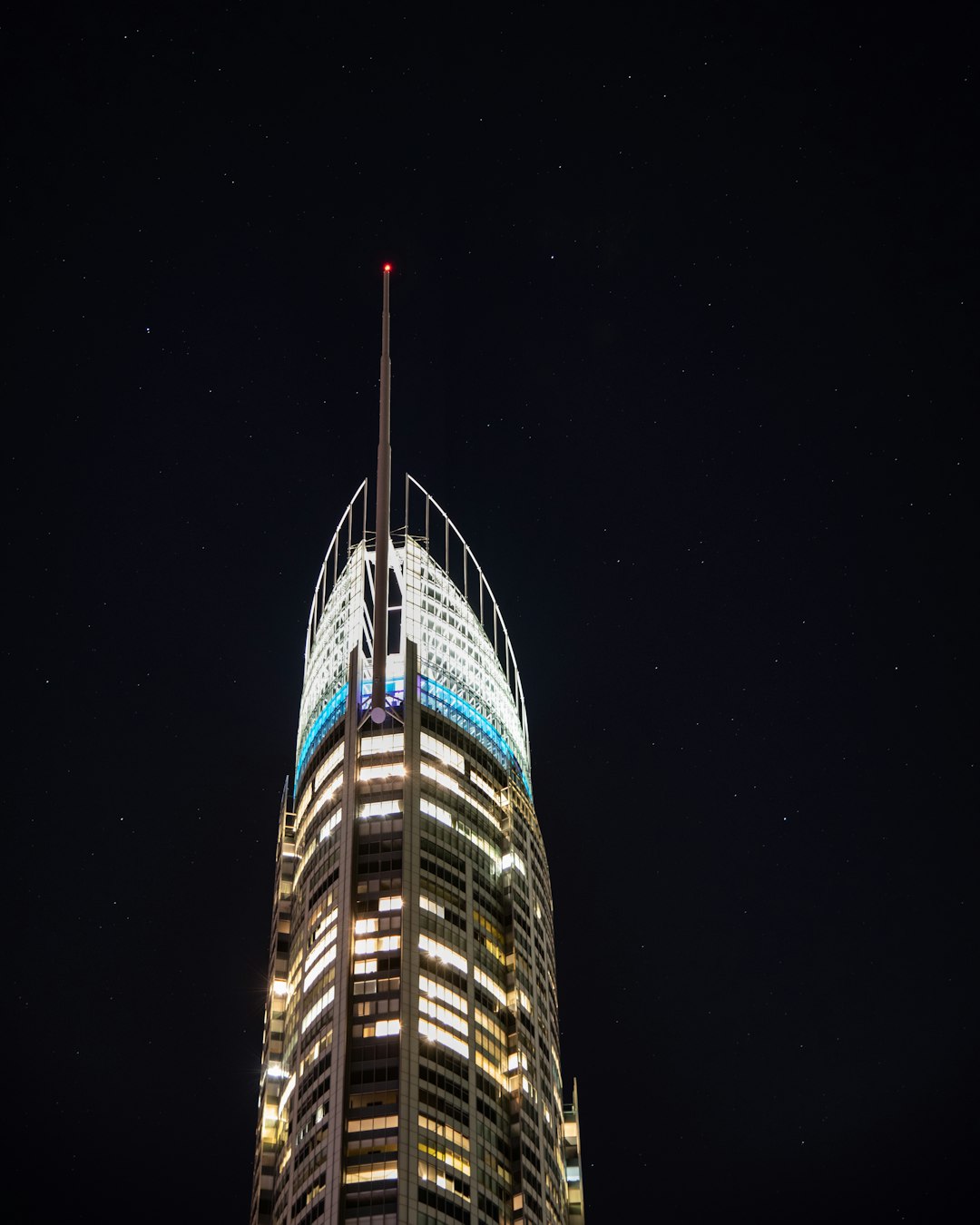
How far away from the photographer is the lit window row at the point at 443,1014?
600ft

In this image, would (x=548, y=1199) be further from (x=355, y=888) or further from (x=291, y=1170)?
(x=355, y=888)

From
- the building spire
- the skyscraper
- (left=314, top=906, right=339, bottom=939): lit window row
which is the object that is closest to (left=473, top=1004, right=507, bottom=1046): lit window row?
the skyscraper

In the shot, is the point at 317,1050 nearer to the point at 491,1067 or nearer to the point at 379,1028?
the point at 379,1028

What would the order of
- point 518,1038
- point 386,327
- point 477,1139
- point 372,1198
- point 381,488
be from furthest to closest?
point 518,1038 < point 477,1139 < point 372,1198 < point 386,327 < point 381,488

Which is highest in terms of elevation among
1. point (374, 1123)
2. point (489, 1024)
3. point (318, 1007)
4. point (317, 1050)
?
point (318, 1007)

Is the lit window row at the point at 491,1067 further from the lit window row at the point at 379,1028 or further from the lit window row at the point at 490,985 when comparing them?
the lit window row at the point at 379,1028

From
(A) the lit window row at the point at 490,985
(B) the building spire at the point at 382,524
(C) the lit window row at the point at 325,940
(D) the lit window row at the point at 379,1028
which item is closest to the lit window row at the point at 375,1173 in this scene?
(D) the lit window row at the point at 379,1028

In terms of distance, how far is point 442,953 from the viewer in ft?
623

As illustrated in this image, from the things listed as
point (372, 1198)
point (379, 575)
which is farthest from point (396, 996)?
point (379, 575)

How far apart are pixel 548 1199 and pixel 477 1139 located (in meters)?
15.2

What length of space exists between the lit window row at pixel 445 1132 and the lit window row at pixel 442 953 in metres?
21.3

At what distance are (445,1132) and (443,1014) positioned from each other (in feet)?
48.8

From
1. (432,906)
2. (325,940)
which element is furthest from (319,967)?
(432,906)

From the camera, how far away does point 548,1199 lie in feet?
602
